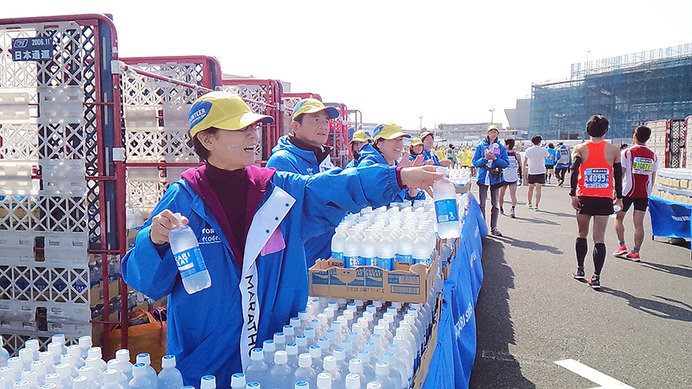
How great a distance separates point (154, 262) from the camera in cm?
194

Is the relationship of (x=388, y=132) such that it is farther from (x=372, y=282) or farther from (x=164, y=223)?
(x=164, y=223)

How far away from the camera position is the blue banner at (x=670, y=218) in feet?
28.1

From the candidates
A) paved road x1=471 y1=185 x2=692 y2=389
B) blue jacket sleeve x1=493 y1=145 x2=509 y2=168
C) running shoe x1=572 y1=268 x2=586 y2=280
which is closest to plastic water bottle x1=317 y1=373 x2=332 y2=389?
paved road x1=471 y1=185 x2=692 y2=389

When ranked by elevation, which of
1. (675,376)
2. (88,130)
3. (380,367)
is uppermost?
(88,130)

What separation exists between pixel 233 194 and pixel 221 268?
1.17ft

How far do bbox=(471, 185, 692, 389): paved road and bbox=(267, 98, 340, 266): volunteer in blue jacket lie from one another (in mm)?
1876

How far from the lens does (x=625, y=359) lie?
4.42m

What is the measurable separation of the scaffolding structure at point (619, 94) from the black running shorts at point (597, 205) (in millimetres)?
56052

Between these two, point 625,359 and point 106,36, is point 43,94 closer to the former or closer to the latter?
point 106,36

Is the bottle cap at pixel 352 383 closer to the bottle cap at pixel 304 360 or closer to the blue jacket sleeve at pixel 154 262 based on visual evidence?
the bottle cap at pixel 304 360

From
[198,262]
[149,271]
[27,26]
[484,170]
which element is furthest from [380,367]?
[484,170]

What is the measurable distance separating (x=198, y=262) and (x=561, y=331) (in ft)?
15.1

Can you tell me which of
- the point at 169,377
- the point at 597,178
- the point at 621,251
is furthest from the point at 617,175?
the point at 169,377

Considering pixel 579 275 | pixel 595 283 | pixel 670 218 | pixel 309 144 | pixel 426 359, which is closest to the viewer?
pixel 426 359
